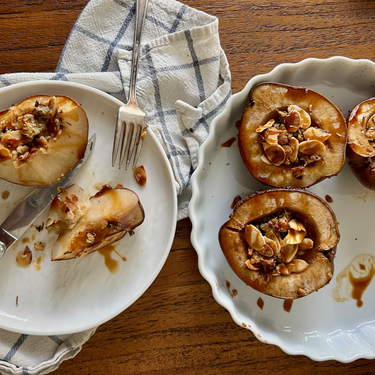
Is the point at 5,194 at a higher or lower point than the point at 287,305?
higher

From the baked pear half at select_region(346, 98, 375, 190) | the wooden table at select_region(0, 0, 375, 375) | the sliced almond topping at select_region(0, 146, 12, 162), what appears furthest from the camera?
the wooden table at select_region(0, 0, 375, 375)

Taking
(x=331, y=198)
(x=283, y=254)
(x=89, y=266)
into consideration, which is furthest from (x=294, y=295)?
(x=89, y=266)

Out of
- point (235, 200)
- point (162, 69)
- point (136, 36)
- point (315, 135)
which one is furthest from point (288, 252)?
point (136, 36)

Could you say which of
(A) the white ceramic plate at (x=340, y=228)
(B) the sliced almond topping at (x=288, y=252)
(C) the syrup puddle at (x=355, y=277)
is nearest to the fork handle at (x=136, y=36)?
(A) the white ceramic plate at (x=340, y=228)

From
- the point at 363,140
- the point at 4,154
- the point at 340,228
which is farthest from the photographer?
the point at 340,228

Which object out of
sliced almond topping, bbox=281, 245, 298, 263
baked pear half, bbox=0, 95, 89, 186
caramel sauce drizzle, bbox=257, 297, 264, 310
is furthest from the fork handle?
caramel sauce drizzle, bbox=257, 297, 264, 310

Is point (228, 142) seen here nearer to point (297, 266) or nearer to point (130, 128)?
point (130, 128)

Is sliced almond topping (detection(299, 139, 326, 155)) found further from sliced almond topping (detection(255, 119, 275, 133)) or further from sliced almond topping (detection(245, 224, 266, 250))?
sliced almond topping (detection(245, 224, 266, 250))
